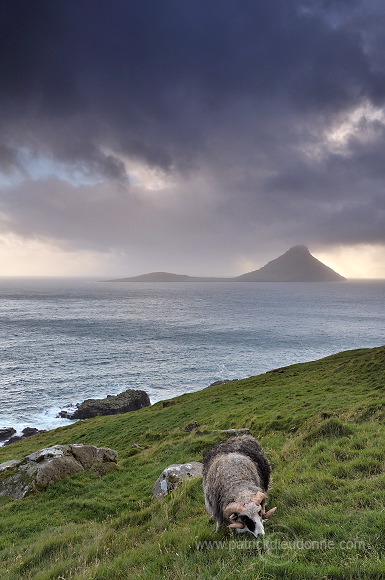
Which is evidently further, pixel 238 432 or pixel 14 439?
pixel 14 439

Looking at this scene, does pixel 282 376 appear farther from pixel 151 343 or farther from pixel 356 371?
pixel 151 343

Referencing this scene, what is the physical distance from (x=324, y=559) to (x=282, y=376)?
1839 inches

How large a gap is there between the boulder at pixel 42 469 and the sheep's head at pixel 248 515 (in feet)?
44.0

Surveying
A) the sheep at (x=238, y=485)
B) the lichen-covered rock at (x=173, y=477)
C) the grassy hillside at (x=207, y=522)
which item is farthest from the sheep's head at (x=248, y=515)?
the lichen-covered rock at (x=173, y=477)

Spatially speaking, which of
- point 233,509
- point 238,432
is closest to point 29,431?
point 238,432

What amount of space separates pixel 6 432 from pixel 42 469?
35722 mm

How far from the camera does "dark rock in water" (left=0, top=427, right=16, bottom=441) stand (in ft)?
135

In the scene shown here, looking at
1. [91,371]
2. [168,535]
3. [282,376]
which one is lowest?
[91,371]

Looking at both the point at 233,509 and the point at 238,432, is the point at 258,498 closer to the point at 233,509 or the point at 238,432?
the point at 233,509

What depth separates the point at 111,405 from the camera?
169ft

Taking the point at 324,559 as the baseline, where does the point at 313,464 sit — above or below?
below

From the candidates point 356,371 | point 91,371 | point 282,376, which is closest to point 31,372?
point 91,371

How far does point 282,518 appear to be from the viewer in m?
6.27

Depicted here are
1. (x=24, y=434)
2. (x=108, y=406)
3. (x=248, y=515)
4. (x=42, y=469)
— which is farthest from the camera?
(x=108, y=406)
